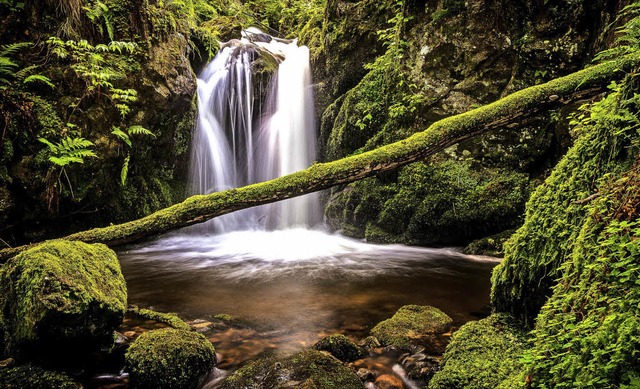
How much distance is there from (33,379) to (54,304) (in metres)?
0.52

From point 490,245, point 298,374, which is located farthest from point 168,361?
point 490,245

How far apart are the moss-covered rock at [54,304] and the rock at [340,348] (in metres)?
1.86

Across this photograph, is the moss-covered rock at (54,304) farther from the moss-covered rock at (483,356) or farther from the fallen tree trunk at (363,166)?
the moss-covered rock at (483,356)

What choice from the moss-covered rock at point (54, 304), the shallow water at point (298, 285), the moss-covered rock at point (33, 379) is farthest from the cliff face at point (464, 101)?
the moss-covered rock at point (33, 379)

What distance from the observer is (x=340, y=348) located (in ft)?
10.2

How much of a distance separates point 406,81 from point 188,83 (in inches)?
232

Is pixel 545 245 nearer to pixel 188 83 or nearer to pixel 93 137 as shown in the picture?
pixel 93 137

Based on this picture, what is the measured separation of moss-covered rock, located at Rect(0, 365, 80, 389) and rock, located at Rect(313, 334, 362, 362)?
2.00 metres

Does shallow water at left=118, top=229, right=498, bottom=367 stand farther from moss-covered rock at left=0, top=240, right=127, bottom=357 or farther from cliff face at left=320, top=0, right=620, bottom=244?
moss-covered rock at left=0, top=240, right=127, bottom=357

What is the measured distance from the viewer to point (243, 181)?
12.4m

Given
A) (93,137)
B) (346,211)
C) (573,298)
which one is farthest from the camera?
(346,211)

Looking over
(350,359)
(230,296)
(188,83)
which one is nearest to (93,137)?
(188,83)

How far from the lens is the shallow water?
3.84 meters

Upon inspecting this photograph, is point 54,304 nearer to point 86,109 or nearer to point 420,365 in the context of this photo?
point 420,365
